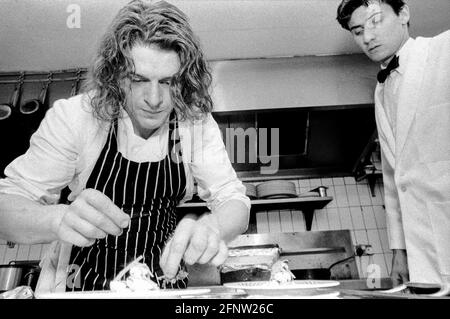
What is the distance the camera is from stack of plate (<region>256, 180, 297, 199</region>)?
7.43 feet

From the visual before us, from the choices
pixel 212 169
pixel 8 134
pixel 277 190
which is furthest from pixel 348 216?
pixel 8 134

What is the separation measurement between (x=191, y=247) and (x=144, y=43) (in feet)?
2.06

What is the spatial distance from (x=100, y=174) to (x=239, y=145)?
1404mm

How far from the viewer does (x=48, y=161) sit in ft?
2.61

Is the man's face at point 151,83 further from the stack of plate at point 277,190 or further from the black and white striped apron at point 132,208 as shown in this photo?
the stack of plate at point 277,190

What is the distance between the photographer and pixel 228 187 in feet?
2.94

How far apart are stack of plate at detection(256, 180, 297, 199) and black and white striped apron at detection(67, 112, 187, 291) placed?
1.35 meters

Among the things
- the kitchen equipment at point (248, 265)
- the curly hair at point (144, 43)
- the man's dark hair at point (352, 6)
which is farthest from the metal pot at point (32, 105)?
the man's dark hair at point (352, 6)

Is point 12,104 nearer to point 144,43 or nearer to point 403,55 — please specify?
point 144,43

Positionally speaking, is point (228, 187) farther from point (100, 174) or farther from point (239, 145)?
point (239, 145)

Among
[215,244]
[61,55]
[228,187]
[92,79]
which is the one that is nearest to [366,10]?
[228,187]

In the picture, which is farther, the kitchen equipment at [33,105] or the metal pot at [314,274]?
the metal pot at [314,274]

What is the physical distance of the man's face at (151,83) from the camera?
0.88 metres

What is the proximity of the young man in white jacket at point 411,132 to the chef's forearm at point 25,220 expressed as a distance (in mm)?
965
